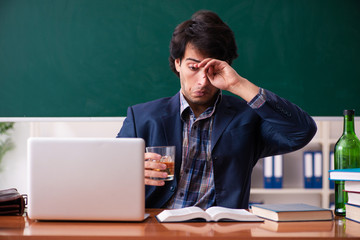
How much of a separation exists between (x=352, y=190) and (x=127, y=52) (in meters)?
1.62

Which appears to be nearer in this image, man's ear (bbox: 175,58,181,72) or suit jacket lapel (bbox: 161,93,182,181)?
suit jacket lapel (bbox: 161,93,182,181)

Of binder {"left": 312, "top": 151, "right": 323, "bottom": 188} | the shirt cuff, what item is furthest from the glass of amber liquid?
binder {"left": 312, "top": 151, "right": 323, "bottom": 188}

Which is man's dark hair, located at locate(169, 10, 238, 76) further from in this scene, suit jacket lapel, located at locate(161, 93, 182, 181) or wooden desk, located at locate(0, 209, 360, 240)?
wooden desk, located at locate(0, 209, 360, 240)

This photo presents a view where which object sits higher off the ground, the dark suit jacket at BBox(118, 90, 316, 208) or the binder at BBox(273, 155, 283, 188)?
the dark suit jacket at BBox(118, 90, 316, 208)

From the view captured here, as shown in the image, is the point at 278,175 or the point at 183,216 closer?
the point at 183,216

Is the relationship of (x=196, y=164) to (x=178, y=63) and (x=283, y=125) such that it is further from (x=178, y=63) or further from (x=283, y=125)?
(x=178, y=63)

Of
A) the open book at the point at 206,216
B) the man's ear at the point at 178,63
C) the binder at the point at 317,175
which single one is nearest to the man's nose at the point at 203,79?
the man's ear at the point at 178,63

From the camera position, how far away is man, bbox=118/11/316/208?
5.71 ft

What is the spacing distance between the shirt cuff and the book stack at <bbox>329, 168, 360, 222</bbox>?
0.40m

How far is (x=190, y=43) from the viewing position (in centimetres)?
201

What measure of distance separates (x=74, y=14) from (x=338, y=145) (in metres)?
1.78

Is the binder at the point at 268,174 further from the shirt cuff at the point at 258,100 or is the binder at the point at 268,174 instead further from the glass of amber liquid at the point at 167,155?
the glass of amber liquid at the point at 167,155

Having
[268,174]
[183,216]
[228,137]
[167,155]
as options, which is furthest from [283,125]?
[268,174]

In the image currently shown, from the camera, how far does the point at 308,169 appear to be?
11.5ft
